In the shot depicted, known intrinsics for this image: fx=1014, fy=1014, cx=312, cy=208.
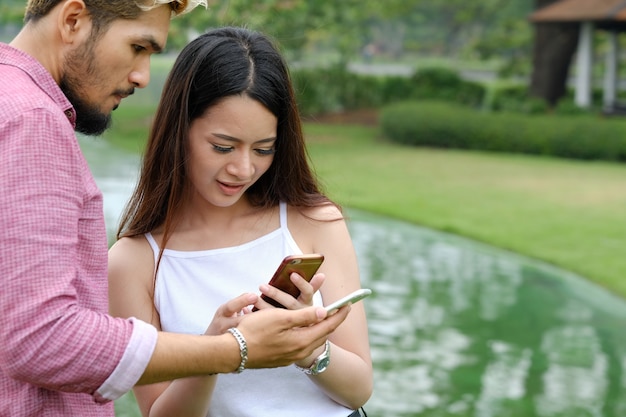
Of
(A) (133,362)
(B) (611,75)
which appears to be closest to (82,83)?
(A) (133,362)

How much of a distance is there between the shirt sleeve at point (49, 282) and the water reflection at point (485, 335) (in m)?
3.60

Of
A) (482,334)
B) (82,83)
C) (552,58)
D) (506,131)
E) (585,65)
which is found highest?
(82,83)

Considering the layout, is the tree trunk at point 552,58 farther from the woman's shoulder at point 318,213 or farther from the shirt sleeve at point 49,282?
the shirt sleeve at point 49,282

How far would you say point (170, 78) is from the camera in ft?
7.70

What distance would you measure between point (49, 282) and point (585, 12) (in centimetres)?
2092

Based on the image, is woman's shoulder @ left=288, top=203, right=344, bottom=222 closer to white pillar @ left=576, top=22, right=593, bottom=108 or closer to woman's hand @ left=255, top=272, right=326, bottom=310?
woman's hand @ left=255, top=272, right=326, bottom=310

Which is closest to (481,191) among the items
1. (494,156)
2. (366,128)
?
(494,156)

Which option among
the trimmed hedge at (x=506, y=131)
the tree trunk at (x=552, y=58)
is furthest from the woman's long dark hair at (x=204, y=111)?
the tree trunk at (x=552, y=58)

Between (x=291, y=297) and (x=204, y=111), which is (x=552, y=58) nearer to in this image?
(x=204, y=111)

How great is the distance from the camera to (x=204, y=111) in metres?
2.28

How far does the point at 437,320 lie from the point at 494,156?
35.4ft

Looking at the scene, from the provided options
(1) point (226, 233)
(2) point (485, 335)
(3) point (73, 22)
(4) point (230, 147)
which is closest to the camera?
(3) point (73, 22)

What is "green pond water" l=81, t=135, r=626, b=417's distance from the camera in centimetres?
528

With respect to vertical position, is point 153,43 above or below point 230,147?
above
